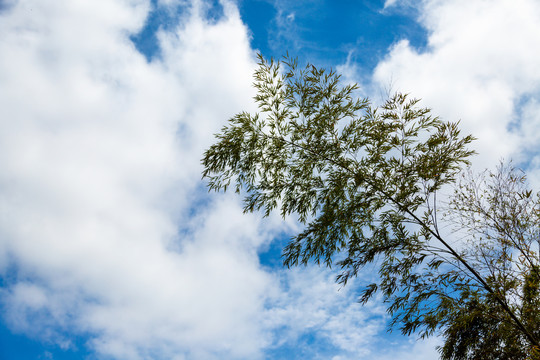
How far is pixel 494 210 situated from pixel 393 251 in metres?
1.67

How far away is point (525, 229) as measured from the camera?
525cm

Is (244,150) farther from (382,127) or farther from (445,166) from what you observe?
(445,166)

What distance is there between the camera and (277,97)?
243 inches

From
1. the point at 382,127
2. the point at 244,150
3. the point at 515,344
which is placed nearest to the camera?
the point at 515,344

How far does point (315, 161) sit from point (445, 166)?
2125 millimetres

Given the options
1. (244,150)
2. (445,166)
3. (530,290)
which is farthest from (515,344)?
(244,150)

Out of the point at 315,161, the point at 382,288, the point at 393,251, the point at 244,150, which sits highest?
the point at 244,150

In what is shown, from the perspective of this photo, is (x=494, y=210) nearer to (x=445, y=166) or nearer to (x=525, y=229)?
(x=525, y=229)

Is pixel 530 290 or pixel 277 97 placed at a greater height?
pixel 277 97

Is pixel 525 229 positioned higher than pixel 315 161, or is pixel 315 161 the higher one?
pixel 315 161

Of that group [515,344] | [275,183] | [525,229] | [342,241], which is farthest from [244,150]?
[515,344]

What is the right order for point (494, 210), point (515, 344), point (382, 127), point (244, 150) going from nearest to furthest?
point (515, 344)
point (494, 210)
point (382, 127)
point (244, 150)

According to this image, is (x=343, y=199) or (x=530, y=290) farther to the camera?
(x=343, y=199)

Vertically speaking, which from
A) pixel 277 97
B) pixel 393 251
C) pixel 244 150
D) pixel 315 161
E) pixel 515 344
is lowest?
pixel 515 344
